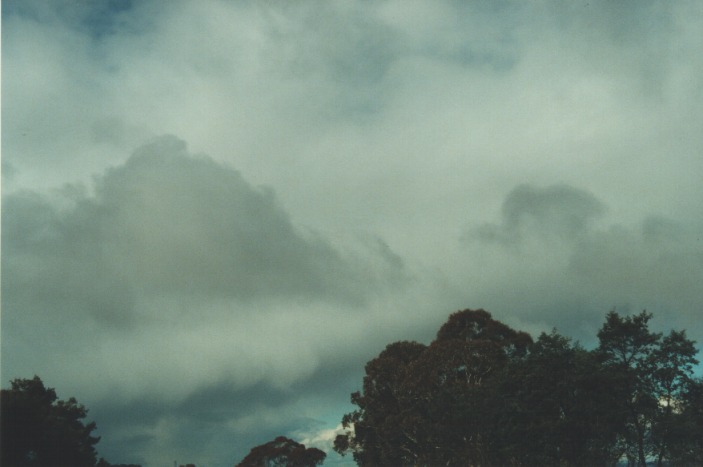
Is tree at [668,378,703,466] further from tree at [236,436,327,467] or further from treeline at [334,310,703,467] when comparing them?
tree at [236,436,327,467]

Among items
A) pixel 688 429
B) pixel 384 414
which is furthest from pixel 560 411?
pixel 384 414

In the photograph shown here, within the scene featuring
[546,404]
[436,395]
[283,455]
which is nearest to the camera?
[546,404]

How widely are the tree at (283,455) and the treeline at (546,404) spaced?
46.0 metres

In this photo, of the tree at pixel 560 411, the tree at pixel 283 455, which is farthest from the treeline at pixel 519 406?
the tree at pixel 283 455

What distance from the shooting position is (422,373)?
186ft

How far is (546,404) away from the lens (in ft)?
154

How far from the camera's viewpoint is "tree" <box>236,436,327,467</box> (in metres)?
106

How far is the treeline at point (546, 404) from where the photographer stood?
46562 millimetres

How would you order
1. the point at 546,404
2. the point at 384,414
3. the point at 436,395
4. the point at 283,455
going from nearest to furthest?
the point at 546,404 < the point at 436,395 < the point at 384,414 < the point at 283,455

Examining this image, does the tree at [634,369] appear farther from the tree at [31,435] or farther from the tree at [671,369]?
the tree at [31,435]

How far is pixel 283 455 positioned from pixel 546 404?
234 ft

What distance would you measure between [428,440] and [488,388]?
812 cm

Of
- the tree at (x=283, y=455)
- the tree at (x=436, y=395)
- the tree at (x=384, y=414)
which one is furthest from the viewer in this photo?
the tree at (x=283, y=455)

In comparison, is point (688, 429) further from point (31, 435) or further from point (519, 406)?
point (31, 435)
